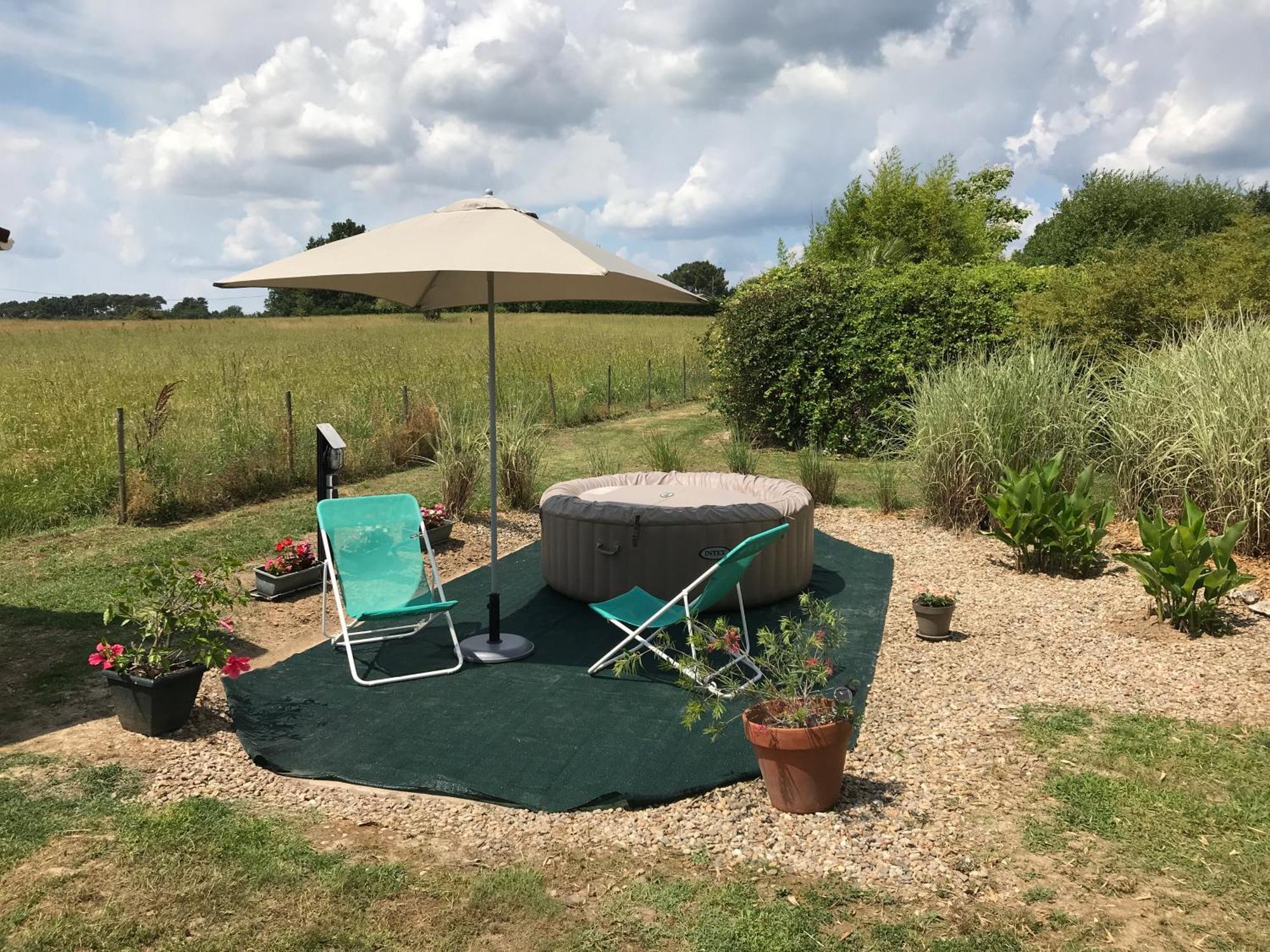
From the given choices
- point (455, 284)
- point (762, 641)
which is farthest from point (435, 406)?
point (762, 641)

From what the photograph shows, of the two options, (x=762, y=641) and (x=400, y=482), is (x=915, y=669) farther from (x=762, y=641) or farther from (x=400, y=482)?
(x=400, y=482)

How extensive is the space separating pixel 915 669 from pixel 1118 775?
57.5 inches

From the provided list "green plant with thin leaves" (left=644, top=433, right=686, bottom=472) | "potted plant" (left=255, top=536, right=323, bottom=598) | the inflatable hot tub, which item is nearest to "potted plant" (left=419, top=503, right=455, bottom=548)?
"potted plant" (left=255, top=536, right=323, bottom=598)

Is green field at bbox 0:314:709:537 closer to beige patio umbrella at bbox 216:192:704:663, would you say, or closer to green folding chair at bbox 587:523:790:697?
beige patio umbrella at bbox 216:192:704:663

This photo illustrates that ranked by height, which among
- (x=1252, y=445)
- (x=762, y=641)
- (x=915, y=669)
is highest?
(x=1252, y=445)

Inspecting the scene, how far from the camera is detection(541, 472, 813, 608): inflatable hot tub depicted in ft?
19.7

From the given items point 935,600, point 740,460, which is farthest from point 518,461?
point 935,600

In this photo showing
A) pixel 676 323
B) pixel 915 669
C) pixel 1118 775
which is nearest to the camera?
pixel 1118 775

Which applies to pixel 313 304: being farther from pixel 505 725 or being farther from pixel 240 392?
pixel 505 725

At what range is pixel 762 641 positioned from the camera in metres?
3.94

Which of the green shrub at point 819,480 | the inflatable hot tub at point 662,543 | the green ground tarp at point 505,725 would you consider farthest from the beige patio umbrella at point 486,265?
the green shrub at point 819,480

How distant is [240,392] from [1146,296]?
1227 cm

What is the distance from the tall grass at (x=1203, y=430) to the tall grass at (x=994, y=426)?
0.97 ft

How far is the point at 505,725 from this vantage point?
4320mm
